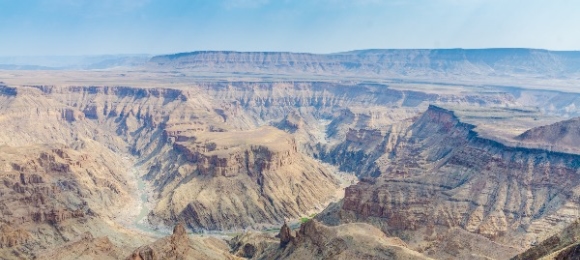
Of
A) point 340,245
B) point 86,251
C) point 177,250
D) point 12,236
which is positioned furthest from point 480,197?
point 12,236

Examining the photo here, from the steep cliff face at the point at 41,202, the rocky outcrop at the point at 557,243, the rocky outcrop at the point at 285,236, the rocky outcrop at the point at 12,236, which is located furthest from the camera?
the steep cliff face at the point at 41,202

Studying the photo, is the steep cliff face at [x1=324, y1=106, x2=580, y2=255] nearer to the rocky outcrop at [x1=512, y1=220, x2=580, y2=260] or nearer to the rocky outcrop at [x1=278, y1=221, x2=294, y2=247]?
the rocky outcrop at [x1=278, y1=221, x2=294, y2=247]

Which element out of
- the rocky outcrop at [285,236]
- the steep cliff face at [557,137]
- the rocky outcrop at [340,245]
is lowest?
the rocky outcrop at [285,236]

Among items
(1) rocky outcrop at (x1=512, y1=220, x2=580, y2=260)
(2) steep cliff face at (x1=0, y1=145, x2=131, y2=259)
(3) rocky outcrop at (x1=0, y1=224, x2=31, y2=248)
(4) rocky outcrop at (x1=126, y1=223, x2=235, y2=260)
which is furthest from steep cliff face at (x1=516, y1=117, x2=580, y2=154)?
(3) rocky outcrop at (x1=0, y1=224, x2=31, y2=248)

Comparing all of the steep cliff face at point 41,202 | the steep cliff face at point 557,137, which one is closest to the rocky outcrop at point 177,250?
the steep cliff face at point 41,202

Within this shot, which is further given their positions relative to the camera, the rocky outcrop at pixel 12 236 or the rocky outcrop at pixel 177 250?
the rocky outcrop at pixel 12 236

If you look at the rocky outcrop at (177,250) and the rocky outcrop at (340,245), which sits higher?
the rocky outcrop at (340,245)

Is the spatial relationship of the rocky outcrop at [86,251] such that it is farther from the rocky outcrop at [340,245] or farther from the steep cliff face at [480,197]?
the steep cliff face at [480,197]

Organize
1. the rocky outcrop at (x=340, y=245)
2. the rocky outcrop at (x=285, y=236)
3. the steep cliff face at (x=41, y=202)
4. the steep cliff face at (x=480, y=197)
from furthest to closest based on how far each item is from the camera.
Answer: the steep cliff face at (x=480, y=197)
the steep cliff face at (x=41, y=202)
the rocky outcrop at (x=285, y=236)
the rocky outcrop at (x=340, y=245)
